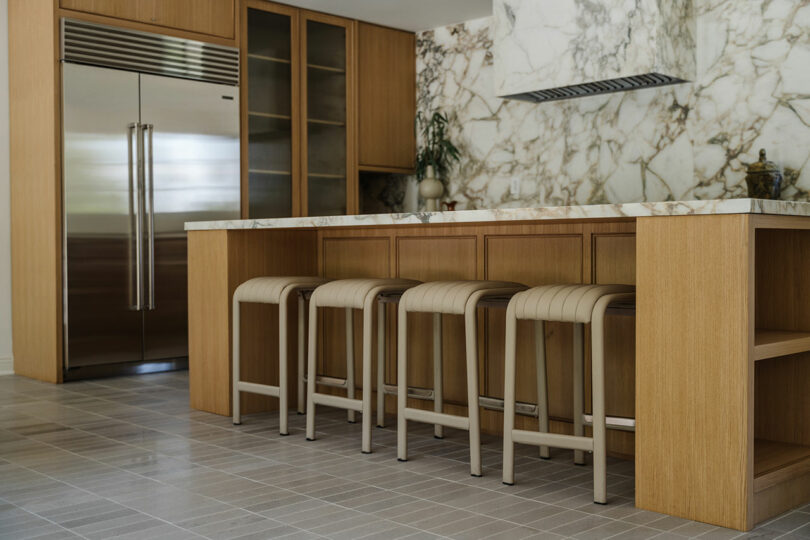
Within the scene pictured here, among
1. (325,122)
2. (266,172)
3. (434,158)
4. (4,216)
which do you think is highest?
(325,122)

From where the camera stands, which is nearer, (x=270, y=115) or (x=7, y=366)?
(x=7, y=366)

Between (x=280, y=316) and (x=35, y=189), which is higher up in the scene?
(x=35, y=189)

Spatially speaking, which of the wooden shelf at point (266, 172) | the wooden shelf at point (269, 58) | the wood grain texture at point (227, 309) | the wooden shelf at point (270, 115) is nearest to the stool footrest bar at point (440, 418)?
the wood grain texture at point (227, 309)

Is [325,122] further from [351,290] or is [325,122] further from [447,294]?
[447,294]

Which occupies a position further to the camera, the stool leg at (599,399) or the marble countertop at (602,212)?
the stool leg at (599,399)

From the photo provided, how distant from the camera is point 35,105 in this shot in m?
5.09

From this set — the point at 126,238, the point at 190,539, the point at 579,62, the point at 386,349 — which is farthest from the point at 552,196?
the point at 190,539

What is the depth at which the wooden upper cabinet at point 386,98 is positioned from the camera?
6.43 m

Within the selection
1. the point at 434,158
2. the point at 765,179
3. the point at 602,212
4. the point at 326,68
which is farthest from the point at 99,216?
the point at 765,179

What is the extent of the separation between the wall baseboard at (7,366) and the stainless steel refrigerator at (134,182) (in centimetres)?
66

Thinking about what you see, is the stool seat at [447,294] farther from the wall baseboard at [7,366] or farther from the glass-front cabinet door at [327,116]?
the wall baseboard at [7,366]

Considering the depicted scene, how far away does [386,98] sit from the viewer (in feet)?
21.6

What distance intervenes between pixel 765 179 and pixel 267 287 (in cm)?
267

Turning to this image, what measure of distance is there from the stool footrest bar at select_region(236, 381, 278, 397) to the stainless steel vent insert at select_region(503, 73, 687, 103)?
2.50 meters
